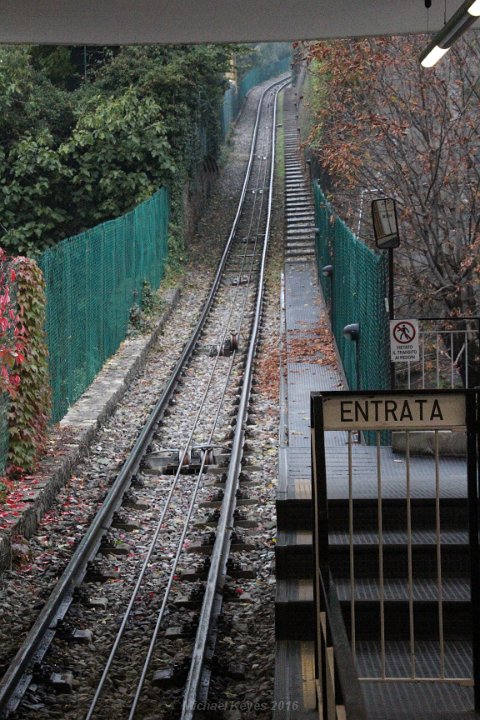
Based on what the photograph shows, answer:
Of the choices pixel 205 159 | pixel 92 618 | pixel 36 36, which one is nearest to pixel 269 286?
pixel 205 159

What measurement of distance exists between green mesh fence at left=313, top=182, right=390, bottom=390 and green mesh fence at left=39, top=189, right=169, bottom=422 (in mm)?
3995

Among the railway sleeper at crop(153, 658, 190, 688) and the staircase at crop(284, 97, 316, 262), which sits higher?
the staircase at crop(284, 97, 316, 262)

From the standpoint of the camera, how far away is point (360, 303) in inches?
515

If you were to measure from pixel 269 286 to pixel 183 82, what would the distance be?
6216 millimetres

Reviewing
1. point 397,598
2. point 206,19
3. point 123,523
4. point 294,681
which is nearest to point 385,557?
point 397,598

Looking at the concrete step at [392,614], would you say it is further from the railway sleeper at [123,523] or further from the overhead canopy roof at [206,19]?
the overhead canopy roof at [206,19]

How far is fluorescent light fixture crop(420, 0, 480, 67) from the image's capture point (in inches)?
273

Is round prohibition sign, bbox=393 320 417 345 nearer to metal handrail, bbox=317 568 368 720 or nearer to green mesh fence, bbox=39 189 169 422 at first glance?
metal handrail, bbox=317 568 368 720

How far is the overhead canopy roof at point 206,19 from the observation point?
34.9ft

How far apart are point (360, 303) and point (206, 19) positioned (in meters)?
3.97

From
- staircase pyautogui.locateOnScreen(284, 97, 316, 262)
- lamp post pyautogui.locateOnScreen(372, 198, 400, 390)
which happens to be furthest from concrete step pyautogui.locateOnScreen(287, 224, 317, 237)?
lamp post pyautogui.locateOnScreen(372, 198, 400, 390)

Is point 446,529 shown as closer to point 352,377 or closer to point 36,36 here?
point 352,377

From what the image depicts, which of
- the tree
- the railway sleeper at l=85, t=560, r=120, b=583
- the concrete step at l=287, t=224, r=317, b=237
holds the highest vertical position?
the tree

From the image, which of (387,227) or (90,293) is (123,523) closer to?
(387,227)
